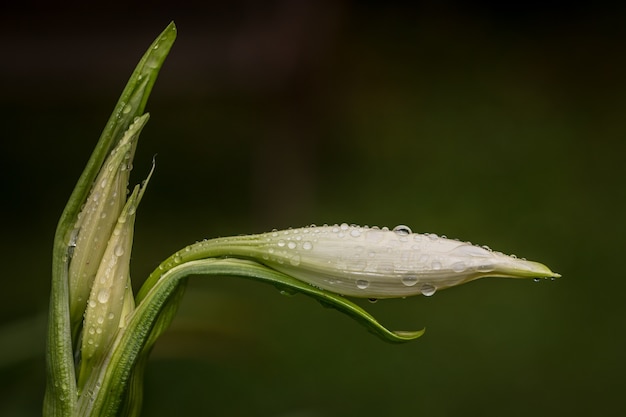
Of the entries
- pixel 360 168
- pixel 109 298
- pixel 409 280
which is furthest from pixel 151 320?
pixel 360 168

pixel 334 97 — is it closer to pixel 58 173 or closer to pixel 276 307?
pixel 276 307

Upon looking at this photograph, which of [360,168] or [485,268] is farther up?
[360,168]

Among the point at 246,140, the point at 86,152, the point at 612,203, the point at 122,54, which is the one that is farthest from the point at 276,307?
the point at 612,203

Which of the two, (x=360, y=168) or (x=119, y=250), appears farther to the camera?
(x=360, y=168)

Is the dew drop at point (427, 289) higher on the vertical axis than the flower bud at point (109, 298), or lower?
higher

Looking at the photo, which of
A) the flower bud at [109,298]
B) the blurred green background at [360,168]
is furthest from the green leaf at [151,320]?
the blurred green background at [360,168]

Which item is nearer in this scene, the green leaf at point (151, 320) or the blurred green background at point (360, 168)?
the green leaf at point (151, 320)

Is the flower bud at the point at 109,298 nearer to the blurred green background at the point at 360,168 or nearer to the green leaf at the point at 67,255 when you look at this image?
the green leaf at the point at 67,255

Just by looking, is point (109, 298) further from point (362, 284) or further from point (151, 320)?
point (362, 284)
